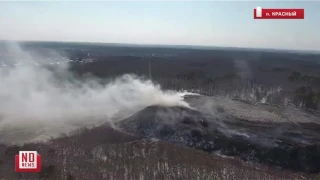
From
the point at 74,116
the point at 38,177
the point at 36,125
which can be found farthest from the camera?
the point at 74,116

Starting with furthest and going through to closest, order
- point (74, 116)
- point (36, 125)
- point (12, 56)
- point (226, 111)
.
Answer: point (12, 56) < point (226, 111) < point (74, 116) < point (36, 125)

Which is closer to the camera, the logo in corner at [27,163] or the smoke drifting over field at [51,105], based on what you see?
the logo in corner at [27,163]

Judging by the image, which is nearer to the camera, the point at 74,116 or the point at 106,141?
the point at 106,141

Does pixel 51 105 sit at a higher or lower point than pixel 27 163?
higher

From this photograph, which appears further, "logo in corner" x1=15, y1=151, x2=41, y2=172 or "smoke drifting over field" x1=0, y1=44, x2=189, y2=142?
"smoke drifting over field" x1=0, y1=44, x2=189, y2=142

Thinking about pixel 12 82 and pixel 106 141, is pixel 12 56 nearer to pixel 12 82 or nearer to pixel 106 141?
pixel 12 82

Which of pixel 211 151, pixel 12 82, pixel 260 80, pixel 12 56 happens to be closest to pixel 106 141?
pixel 211 151

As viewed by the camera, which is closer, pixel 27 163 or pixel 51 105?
pixel 27 163

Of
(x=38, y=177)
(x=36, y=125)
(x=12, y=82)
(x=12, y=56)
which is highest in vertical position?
(x=12, y=56)
